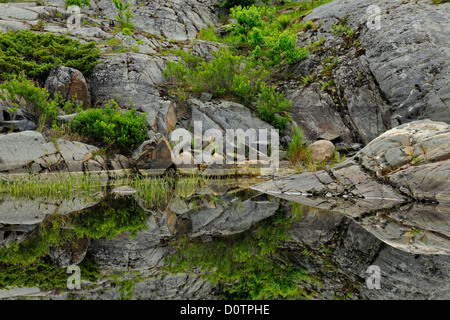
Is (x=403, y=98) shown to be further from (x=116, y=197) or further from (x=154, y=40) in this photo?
(x=154, y=40)

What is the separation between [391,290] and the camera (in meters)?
2.69

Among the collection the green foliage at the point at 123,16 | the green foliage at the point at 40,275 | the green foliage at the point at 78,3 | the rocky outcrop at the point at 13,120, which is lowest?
the green foliage at the point at 40,275

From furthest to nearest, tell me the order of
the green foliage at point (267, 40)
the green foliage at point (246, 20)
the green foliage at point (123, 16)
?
the green foliage at point (123, 16) → the green foliage at point (246, 20) → the green foliage at point (267, 40)

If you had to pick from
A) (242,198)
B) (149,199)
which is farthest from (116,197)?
(242,198)

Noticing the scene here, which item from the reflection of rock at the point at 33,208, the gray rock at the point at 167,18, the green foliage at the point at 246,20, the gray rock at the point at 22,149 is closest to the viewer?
the reflection of rock at the point at 33,208

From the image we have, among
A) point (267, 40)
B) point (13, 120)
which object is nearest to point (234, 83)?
point (267, 40)

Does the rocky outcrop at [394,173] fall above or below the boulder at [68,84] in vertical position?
below

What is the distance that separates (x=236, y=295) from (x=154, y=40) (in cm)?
1667

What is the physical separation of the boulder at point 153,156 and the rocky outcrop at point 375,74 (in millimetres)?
5473

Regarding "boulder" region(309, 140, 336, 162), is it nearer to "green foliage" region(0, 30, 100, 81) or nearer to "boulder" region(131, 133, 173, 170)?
"boulder" region(131, 133, 173, 170)

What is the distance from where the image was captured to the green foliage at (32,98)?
11.4 m

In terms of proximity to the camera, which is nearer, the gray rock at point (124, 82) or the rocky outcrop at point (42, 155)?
the rocky outcrop at point (42, 155)

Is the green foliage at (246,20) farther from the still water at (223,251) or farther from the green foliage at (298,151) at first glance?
the still water at (223,251)

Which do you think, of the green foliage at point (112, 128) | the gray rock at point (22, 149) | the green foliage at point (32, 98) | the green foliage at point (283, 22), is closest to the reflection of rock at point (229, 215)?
the green foliage at point (112, 128)
